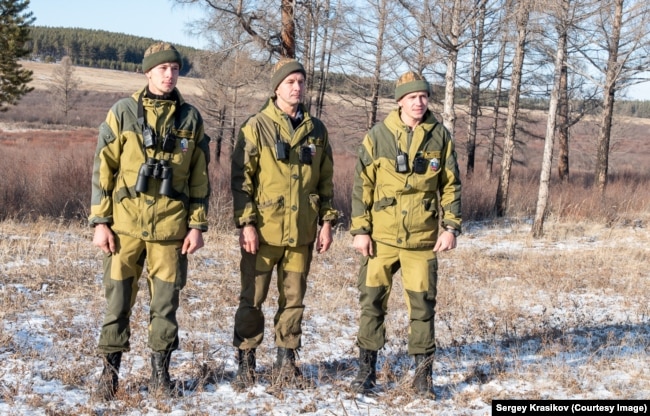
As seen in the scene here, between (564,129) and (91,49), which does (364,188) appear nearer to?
(564,129)

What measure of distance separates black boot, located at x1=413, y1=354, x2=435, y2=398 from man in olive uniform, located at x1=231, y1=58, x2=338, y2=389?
0.81m

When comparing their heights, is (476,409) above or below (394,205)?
below

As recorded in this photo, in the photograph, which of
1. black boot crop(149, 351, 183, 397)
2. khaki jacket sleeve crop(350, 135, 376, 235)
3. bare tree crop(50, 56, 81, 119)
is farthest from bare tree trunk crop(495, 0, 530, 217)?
bare tree crop(50, 56, 81, 119)

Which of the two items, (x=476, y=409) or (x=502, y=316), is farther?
(x=502, y=316)

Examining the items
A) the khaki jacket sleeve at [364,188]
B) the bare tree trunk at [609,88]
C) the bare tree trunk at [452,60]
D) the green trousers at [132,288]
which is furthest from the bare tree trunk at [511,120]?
the green trousers at [132,288]

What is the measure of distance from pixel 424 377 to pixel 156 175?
2.15 meters

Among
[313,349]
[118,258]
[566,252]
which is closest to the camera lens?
[118,258]

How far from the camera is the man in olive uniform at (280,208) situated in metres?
3.72

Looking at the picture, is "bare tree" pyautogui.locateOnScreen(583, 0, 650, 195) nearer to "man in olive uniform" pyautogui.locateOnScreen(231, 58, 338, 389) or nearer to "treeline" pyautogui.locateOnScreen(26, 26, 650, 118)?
"man in olive uniform" pyautogui.locateOnScreen(231, 58, 338, 389)

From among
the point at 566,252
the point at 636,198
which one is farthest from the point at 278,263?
the point at 636,198

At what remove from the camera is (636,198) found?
16078 millimetres

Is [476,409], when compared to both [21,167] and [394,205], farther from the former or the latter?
[21,167]

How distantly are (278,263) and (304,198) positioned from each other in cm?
48

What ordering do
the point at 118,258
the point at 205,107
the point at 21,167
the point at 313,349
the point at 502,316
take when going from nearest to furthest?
the point at 118,258 → the point at 313,349 → the point at 502,316 → the point at 21,167 → the point at 205,107
